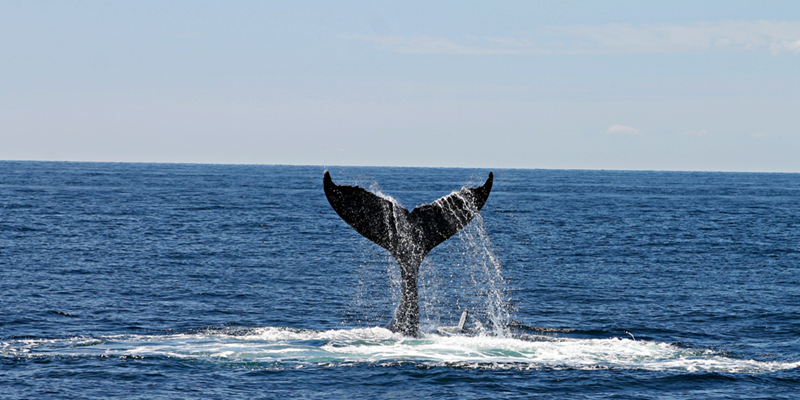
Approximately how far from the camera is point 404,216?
45.1 ft

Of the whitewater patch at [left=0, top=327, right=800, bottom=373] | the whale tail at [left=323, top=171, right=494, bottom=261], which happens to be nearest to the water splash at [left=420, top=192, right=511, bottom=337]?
the whale tail at [left=323, top=171, right=494, bottom=261]

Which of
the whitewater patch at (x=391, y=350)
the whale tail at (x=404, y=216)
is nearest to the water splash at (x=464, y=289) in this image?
the whale tail at (x=404, y=216)

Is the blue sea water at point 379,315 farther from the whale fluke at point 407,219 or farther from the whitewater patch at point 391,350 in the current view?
the whale fluke at point 407,219

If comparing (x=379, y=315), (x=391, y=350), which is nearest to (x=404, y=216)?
(x=391, y=350)

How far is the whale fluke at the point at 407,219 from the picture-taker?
526 inches

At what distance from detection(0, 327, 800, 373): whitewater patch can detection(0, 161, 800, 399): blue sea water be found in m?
0.06

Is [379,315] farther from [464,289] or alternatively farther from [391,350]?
[391,350]

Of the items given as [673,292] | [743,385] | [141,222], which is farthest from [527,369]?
[141,222]

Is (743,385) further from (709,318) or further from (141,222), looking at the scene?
(141,222)

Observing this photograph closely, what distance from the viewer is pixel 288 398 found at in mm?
12430

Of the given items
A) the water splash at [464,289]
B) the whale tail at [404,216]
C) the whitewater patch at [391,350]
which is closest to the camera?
the whale tail at [404,216]

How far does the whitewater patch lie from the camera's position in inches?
574

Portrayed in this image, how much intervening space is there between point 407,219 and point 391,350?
2722mm

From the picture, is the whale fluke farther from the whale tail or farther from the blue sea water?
the blue sea water
